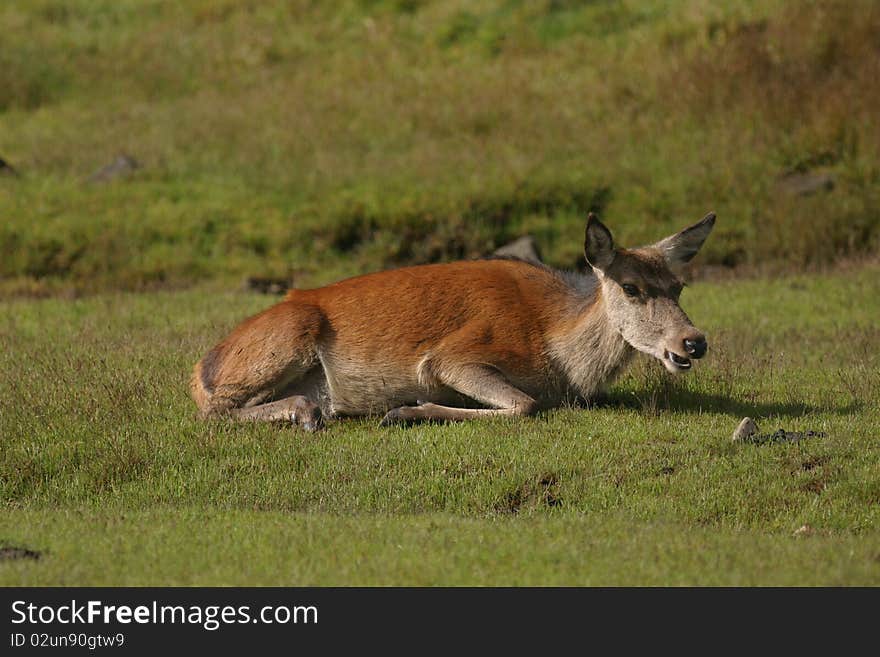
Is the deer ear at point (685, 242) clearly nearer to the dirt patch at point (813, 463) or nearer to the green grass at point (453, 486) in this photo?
the green grass at point (453, 486)

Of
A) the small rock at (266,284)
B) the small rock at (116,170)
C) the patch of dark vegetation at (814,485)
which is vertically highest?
the small rock at (116,170)

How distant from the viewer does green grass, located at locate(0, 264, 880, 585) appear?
→ 7.82 meters

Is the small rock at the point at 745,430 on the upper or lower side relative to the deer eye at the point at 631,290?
lower

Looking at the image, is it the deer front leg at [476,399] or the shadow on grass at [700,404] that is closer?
the deer front leg at [476,399]

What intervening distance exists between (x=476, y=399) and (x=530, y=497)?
5.54 feet

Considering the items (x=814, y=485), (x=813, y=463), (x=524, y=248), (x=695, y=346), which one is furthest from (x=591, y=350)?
(x=524, y=248)

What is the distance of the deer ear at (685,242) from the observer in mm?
11055

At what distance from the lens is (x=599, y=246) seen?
10.9m

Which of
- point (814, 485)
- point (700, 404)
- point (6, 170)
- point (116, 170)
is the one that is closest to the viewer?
point (814, 485)

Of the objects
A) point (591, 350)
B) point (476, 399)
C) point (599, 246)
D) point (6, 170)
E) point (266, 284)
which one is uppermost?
point (6, 170)

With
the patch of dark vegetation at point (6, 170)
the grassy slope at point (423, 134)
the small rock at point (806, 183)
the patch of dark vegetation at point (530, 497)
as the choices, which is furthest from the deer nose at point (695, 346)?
the patch of dark vegetation at point (6, 170)

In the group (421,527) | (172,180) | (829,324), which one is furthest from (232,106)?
(421,527)

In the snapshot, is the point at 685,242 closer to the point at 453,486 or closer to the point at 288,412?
the point at 453,486

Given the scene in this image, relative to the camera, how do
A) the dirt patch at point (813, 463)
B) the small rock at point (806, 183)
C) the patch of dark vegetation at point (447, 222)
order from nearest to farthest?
the dirt patch at point (813, 463), the patch of dark vegetation at point (447, 222), the small rock at point (806, 183)
